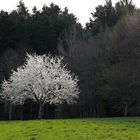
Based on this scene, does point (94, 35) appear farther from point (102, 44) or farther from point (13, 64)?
point (13, 64)

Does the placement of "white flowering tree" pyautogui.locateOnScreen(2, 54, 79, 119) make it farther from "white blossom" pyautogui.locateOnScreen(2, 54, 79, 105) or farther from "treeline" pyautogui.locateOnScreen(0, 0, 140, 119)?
"treeline" pyautogui.locateOnScreen(0, 0, 140, 119)

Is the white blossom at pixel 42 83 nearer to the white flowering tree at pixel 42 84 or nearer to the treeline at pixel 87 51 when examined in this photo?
the white flowering tree at pixel 42 84

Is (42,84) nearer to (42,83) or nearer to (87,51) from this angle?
(42,83)

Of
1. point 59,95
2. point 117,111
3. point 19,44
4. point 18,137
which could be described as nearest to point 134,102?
point 117,111

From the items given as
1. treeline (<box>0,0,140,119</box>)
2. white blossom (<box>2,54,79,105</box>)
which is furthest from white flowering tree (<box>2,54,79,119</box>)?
treeline (<box>0,0,140,119</box>)

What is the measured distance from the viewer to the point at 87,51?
7506cm

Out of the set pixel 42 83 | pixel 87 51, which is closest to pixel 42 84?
pixel 42 83

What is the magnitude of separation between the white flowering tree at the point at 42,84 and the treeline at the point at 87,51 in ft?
22.4

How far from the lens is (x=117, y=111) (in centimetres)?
6894

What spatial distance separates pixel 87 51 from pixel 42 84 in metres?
18.7

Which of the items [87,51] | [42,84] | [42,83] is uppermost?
[87,51]

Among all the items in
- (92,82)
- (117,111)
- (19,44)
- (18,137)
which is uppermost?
(19,44)

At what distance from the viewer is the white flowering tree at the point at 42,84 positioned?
192ft

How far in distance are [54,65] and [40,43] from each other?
26.2 m
